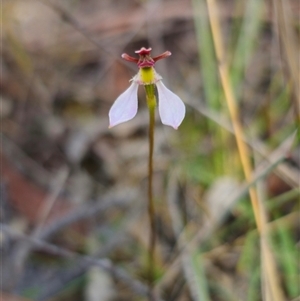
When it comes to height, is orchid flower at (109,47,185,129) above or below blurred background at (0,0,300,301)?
below

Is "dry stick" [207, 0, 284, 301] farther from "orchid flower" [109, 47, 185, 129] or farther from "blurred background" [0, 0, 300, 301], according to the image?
"orchid flower" [109, 47, 185, 129]

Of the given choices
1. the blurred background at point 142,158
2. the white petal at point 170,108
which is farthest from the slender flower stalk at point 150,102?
the blurred background at point 142,158

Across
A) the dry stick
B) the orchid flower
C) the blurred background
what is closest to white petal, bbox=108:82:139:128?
the orchid flower

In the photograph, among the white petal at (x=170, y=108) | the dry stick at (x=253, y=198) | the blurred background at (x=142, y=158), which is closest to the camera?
the white petal at (x=170, y=108)

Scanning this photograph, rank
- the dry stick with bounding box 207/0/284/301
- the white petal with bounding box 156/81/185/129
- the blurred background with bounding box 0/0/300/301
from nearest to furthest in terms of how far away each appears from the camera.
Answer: the white petal with bounding box 156/81/185/129 → the dry stick with bounding box 207/0/284/301 → the blurred background with bounding box 0/0/300/301

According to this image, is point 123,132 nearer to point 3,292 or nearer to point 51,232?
point 51,232

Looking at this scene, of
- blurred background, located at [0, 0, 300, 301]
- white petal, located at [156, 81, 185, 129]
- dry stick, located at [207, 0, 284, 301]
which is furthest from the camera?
blurred background, located at [0, 0, 300, 301]

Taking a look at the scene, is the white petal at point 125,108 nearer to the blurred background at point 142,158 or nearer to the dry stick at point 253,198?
the blurred background at point 142,158
